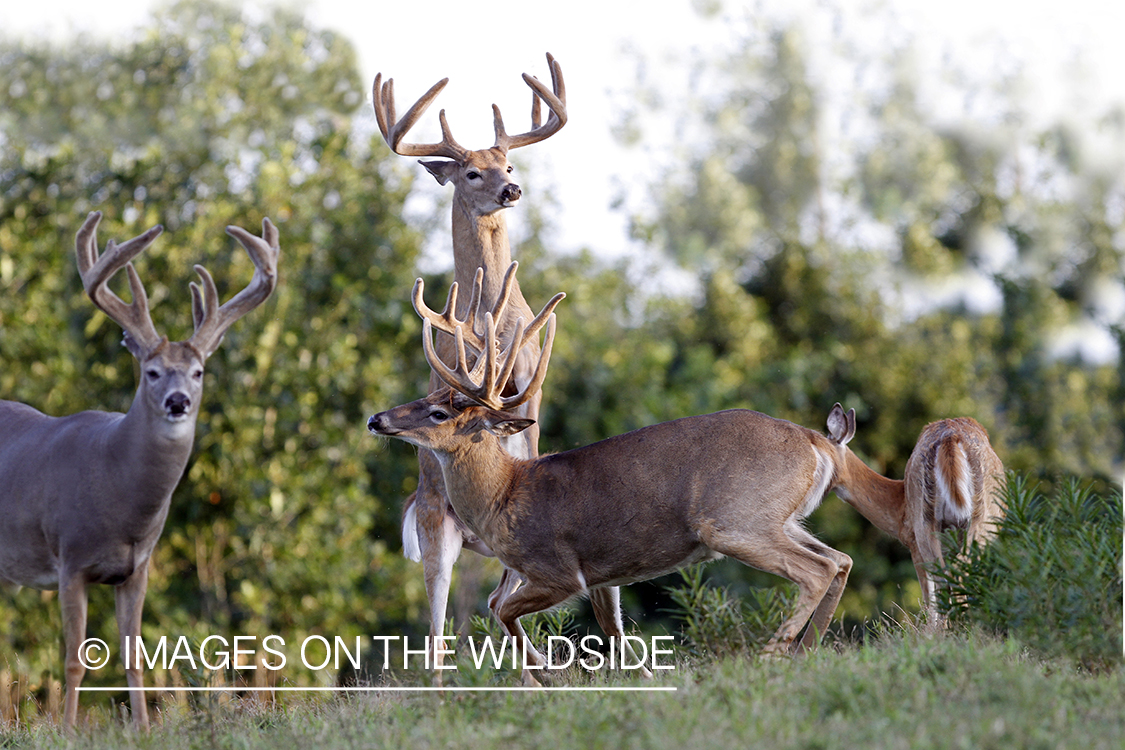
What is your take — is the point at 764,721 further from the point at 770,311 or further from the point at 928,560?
the point at 770,311

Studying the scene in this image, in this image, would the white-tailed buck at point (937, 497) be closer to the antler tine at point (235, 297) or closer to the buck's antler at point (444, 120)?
the buck's antler at point (444, 120)

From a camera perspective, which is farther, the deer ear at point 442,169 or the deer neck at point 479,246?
the deer ear at point 442,169

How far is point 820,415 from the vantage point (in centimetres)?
1762

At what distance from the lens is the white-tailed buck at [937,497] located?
666 cm

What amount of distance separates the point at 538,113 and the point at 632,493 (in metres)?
3.10

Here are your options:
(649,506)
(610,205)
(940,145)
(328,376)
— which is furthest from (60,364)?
(940,145)

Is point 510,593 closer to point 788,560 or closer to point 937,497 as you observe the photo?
point 788,560

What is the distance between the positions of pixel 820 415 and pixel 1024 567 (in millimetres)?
12213

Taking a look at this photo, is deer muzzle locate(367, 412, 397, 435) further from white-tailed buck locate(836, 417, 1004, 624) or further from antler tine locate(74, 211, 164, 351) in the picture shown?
white-tailed buck locate(836, 417, 1004, 624)

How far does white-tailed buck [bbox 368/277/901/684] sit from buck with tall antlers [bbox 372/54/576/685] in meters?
0.46

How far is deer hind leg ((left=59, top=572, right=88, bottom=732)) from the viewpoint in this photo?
21.7ft

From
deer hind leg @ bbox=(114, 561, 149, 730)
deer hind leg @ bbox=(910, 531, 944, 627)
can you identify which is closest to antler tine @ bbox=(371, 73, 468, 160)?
deer hind leg @ bbox=(114, 561, 149, 730)

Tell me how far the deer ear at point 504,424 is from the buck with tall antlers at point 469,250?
569mm

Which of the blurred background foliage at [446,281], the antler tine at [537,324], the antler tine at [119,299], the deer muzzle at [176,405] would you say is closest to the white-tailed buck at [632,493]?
the antler tine at [537,324]
